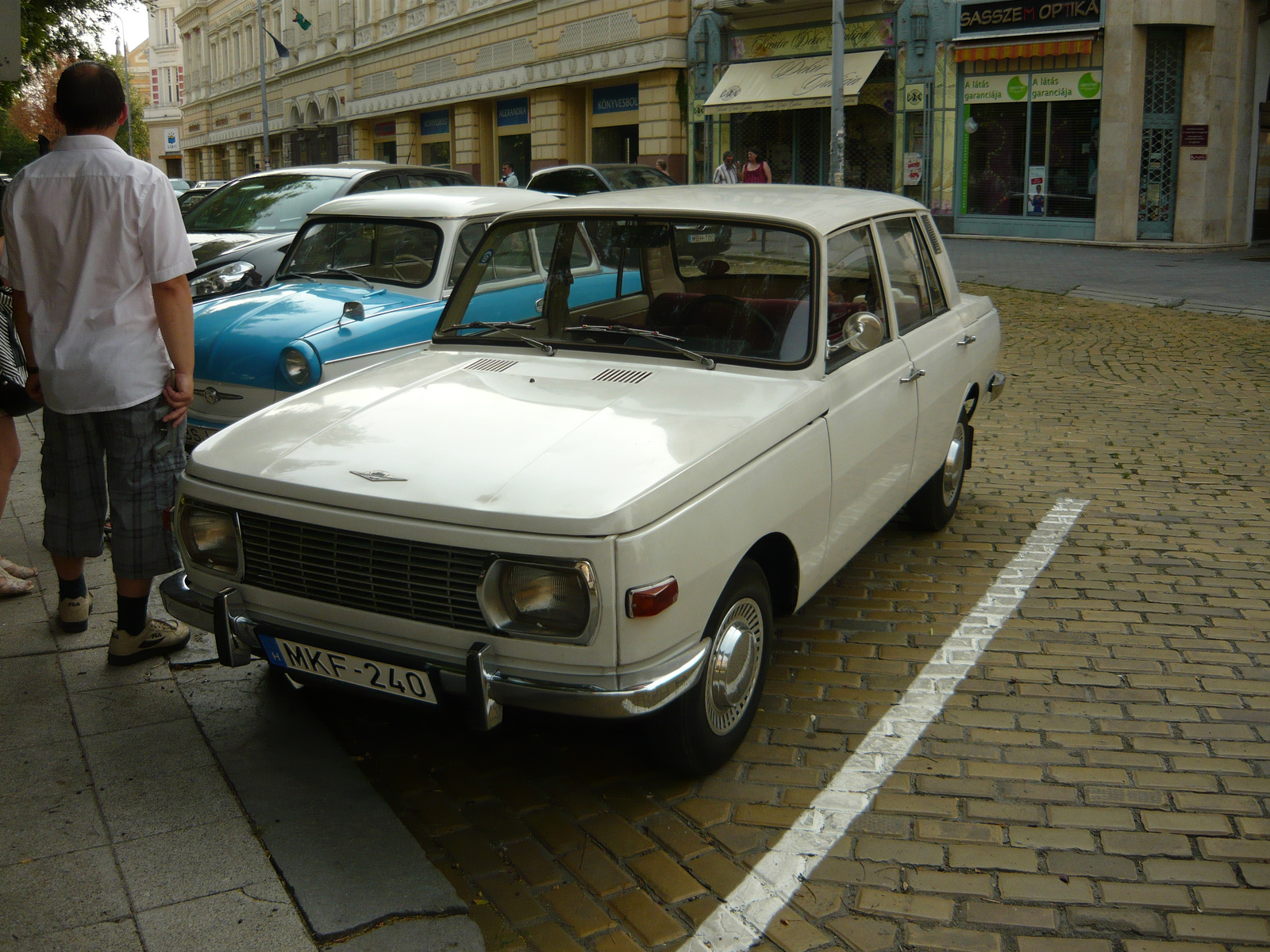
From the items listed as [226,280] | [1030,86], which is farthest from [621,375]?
[1030,86]

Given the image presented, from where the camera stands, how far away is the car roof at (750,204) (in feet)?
14.6

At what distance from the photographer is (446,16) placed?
4178 centimetres

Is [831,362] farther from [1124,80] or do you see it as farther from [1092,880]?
[1124,80]

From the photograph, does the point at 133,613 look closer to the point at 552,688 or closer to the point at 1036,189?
the point at 552,688

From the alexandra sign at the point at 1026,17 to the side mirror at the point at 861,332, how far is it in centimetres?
2131

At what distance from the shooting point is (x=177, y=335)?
13.4 ft

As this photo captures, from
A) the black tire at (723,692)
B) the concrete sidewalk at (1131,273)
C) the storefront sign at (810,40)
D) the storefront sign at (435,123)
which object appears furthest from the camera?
the storefront sign at (435,123)

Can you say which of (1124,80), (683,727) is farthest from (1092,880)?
(1124,80)

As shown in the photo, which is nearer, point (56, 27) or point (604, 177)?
point (604, 177)

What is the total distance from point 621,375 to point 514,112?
36.1m

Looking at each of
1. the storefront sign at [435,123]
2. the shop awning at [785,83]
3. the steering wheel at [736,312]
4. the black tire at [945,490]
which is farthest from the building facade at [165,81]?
the steering wheel at [736,312]

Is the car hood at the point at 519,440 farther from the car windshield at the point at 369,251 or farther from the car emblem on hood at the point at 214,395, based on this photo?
the car windshield at the point at 369,251

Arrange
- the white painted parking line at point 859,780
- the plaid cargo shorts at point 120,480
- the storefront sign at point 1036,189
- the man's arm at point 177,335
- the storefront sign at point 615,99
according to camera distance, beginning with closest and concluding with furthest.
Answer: the white painted parking line at point 859,780 → the man's arm at point 177,335 → the plaid cargo shorts at point 120,480 → the storefront sign at point 1036,189 → the storefront sign at point 615,99

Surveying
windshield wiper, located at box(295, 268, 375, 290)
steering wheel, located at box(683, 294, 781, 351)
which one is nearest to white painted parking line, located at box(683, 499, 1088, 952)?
steering wheel, located at box(683, 294, 781, 351)
